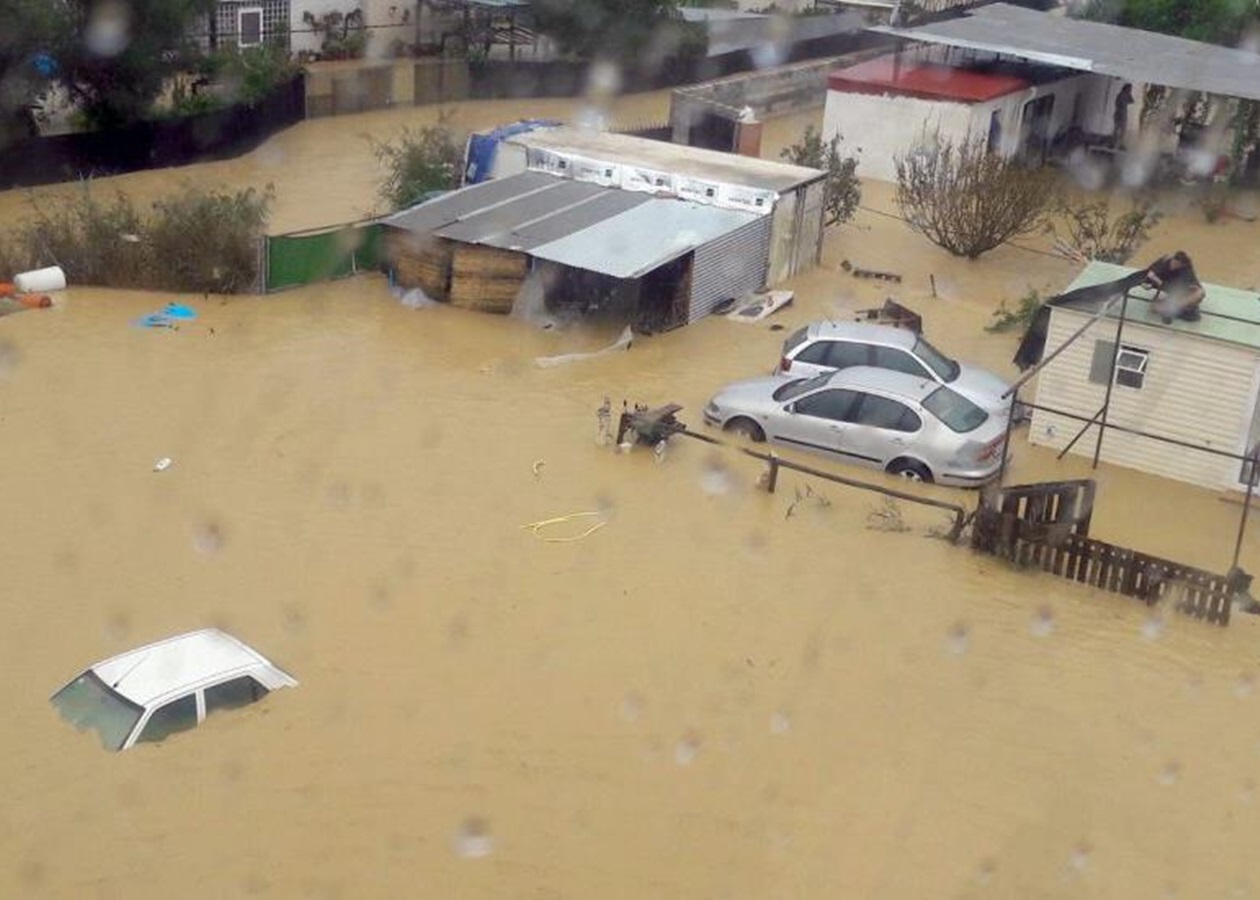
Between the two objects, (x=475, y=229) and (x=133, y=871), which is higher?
(x=475, y=229)

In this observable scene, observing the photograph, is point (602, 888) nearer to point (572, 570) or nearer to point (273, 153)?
point (572, 570)

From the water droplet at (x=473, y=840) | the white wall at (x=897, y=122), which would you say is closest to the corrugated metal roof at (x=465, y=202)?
the white wall at (x=897, y=122)

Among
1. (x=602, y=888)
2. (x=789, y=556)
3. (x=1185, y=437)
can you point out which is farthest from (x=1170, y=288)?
(x=602, y=888)

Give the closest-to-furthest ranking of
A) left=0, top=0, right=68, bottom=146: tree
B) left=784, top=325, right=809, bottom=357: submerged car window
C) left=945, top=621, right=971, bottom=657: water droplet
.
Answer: left=945, top=621, right=971, bottom=657: water droplet, left=784, top=325, right=809, bottom=357: submerged car window, left=0, top=0, right=68, bottom=146: tree

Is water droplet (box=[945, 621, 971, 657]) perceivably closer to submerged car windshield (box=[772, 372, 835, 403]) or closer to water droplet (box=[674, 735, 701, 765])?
water droplet (box=[674, 735, 701, 765])

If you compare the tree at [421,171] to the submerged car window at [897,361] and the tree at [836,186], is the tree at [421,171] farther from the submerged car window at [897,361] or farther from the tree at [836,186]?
the submerged car window at [897,361]

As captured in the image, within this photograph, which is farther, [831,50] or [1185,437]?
[831,50]

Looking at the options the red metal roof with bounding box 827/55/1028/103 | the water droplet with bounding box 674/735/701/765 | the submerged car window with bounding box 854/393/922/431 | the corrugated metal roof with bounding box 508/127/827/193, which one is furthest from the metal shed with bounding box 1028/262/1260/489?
the red metal roof with bounding box 827/55/1028/103
